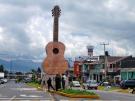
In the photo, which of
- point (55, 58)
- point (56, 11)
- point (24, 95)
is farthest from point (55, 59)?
point (24, 95)

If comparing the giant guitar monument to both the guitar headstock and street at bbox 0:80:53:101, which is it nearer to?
the guitar headstock

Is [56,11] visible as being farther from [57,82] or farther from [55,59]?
[57,82]

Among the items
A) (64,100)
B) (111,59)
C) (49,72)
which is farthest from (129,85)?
(111,59)

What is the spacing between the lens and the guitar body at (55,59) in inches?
2073

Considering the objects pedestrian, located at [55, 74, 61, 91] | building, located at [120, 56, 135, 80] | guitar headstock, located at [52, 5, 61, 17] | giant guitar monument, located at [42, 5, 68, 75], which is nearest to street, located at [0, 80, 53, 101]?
pedestrian, located at [55, 74, 61, 91]

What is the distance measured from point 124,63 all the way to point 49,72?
5912cm

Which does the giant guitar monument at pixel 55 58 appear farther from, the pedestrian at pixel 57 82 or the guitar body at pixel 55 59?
the pedestrian at pixel 57 82

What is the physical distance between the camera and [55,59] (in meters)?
53.9

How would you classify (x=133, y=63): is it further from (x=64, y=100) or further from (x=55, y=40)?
(x=64, y=100)

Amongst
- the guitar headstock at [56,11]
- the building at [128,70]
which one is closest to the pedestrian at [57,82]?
the guitar headstock at [56,11]

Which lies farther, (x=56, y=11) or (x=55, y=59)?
(x=56, y=11)

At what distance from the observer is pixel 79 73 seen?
159000 millimetres

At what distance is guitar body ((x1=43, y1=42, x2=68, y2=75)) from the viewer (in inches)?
2073

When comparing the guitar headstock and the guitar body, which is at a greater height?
the guitar headstock
